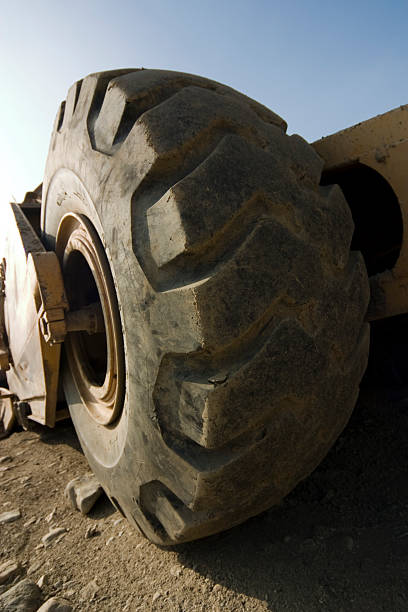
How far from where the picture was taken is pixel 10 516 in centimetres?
175

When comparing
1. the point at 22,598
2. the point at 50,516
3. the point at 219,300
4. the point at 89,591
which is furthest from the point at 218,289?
the point at 50,516

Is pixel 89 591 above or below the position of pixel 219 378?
below

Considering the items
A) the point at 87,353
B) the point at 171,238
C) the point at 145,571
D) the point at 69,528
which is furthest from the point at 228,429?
the point at 87,353

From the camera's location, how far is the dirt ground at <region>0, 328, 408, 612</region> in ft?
3.55

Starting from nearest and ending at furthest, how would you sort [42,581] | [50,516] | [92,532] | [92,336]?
[42,581] → [92,532] → [50,516] → [92,336]

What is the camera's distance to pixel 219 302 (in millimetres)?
939

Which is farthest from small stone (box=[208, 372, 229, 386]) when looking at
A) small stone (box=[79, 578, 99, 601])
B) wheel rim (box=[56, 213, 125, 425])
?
small stone (box=[79, 578, 99, 601])

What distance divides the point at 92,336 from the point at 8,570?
3.25ft

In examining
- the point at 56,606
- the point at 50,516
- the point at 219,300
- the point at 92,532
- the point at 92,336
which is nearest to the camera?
the point at 219,300

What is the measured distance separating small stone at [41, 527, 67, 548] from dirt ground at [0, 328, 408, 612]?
3 cm

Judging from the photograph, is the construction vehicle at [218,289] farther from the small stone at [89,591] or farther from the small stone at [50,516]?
the small stone at [50,516]

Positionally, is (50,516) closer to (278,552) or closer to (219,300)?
(278,552)

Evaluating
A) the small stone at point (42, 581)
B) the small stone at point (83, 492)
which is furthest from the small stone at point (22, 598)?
the small stone at point (83, 492)

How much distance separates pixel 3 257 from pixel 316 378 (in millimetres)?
2070
